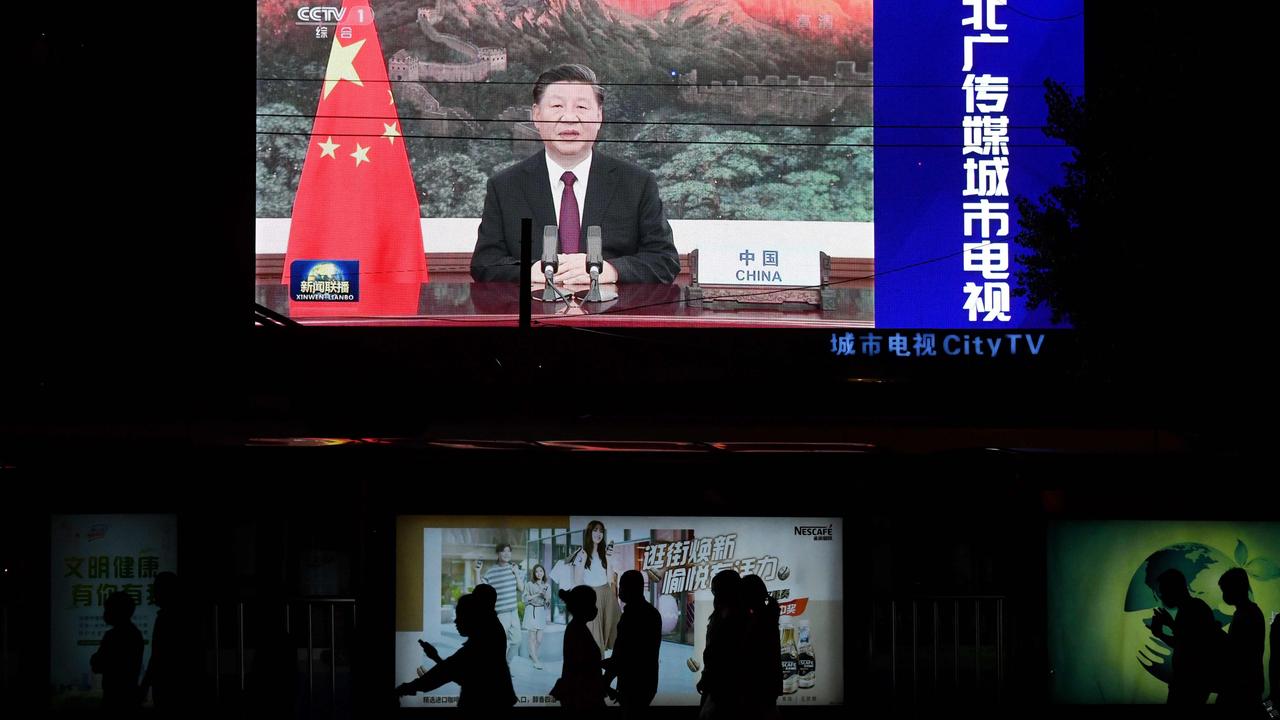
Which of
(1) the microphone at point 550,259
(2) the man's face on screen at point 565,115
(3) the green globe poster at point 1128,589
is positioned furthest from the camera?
(2) the man's face on screen at point 565,115

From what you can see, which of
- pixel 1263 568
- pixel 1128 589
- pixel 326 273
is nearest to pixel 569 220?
pixel 326 273

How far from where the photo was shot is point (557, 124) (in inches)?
585

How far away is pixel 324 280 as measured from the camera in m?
14.7

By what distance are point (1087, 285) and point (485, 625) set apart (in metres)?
7.88

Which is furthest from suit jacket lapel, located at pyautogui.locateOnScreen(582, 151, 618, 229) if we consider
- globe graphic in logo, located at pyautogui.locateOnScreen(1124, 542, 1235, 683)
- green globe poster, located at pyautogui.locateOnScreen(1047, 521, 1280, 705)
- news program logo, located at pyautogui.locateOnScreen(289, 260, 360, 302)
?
globe graphic in logo, located at pyautogui.locateOnScreen(1124, 542, 1235, 683)

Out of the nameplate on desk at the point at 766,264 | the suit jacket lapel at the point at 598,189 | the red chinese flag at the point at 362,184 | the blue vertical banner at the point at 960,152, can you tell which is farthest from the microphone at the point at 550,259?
the blue vertical banner at the point at 960,152

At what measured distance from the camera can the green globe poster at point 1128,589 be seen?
12.4m

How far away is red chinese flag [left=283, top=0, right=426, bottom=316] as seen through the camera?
14.7m

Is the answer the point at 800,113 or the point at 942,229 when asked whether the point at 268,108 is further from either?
the point at 942,229

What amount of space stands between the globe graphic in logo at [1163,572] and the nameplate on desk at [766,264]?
493 cm

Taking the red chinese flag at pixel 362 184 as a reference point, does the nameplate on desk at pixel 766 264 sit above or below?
below

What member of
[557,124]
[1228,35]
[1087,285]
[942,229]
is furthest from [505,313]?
[1228,35]

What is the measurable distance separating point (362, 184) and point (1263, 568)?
431 inches

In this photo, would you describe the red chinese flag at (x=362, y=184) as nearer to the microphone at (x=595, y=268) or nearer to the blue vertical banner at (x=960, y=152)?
the microphone at (x=595, y=268)
